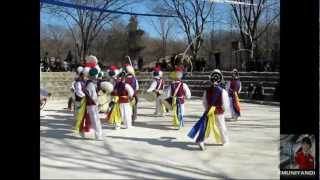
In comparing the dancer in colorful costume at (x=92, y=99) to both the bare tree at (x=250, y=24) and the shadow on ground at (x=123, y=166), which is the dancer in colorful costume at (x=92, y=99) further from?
the bare tree at (x=250, y=24)

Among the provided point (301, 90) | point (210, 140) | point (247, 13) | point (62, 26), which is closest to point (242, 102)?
point (247, 13)

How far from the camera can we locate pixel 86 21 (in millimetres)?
25438

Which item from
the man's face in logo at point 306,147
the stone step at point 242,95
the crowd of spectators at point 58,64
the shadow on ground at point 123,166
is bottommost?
the shadow on ground at point 123,166

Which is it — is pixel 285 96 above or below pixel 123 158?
above

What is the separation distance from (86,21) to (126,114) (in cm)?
1388

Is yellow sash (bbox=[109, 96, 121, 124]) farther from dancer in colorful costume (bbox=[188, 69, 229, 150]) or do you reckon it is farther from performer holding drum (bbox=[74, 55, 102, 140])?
dancer in colorful costume (bbox=[188, 69, 229, 150])

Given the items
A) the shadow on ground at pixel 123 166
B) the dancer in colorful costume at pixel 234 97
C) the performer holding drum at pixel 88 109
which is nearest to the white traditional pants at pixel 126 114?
the performer holding drum at pixel 88 109

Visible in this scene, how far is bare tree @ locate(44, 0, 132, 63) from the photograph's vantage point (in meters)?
22.8

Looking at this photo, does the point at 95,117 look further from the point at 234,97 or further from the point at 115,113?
the point at 234,97

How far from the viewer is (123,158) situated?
866 cm

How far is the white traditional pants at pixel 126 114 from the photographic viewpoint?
12383mm

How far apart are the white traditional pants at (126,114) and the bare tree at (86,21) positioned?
9.33 metres

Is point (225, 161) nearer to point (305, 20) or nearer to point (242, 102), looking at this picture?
point (305, 20)

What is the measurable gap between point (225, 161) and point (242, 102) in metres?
13.9
